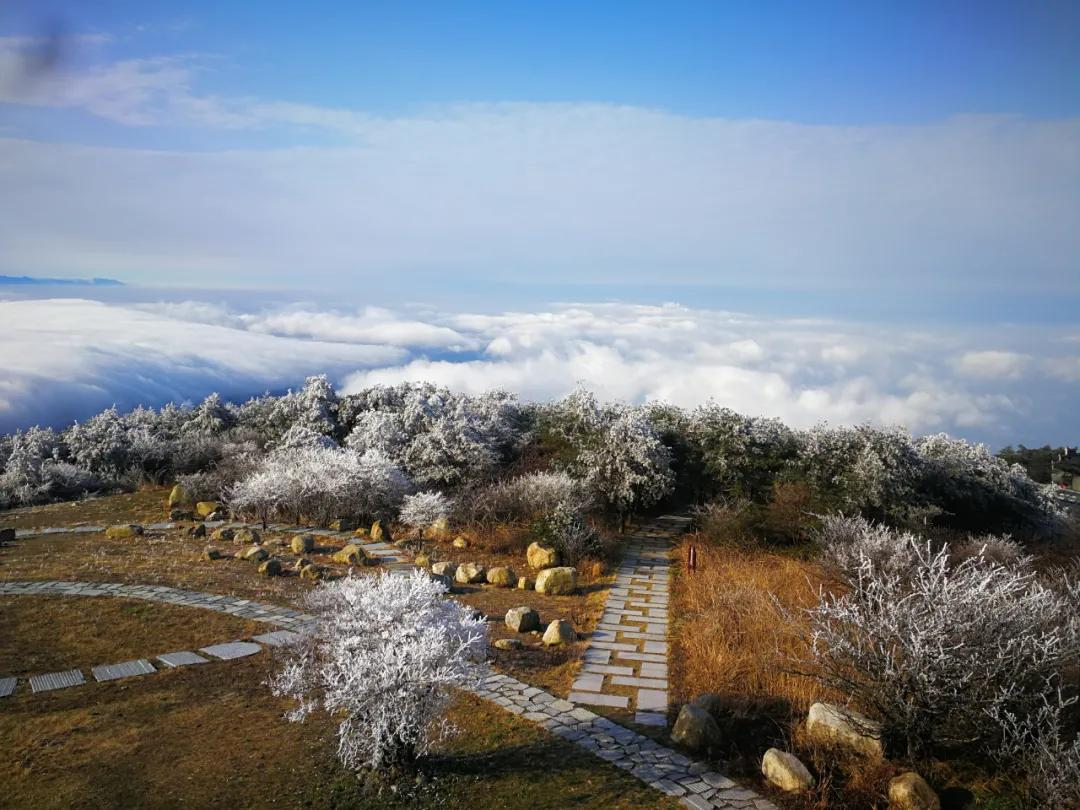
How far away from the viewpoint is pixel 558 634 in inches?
364

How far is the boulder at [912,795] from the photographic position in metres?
5.67

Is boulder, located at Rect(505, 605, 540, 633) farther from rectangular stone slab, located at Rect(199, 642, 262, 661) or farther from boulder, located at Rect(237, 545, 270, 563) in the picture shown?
boulder, located at Rect(237, 545, 270, 563)

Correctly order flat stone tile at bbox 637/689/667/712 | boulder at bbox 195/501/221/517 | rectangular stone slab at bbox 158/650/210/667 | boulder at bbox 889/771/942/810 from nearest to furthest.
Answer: boulder at bbox 889/771/942/810, flat stone tile at bbox 637/689/667/712, rectangular stone slab at bbox 158/650/210/667, boulder at bbox 195/501/221/517

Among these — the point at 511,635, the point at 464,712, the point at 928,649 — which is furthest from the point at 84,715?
the point at 928,649

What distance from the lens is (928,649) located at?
5746 mm

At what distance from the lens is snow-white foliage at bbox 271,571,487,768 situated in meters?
5.53

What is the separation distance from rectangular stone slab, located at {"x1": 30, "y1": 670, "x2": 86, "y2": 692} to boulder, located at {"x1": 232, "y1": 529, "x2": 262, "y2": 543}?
20.1 ft

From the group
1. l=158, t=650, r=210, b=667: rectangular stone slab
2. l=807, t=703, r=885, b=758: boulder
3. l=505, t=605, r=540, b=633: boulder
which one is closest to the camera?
l=807, t=703, r=885, b=758: boulder

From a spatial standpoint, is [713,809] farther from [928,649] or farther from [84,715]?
[84,715]

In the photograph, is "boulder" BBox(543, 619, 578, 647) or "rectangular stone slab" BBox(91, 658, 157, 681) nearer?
"rectangular stone slab" BBox(91, 658, 157, 681)

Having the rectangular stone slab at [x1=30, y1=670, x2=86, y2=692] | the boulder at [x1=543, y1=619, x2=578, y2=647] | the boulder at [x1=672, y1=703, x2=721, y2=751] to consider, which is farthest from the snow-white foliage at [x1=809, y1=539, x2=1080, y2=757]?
the rectangular stone slab at [x1=30, y1=670, x2=86, y2=692]

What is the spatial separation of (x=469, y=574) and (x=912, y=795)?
24.9 feet

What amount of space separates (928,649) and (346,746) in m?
4.57

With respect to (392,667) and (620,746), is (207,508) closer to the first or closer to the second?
(392,667)
